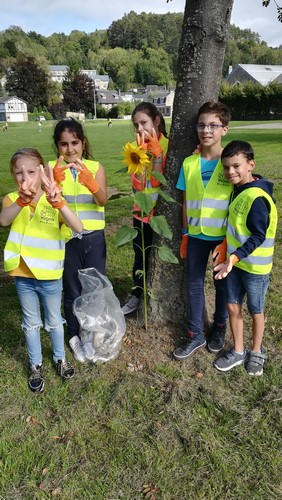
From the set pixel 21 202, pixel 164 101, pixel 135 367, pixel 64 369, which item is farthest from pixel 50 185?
pixel 164 101

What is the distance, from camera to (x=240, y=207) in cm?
236

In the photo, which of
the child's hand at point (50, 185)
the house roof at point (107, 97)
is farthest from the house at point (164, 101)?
the child's hand at point (50, 185)

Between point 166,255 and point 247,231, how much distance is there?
602mm

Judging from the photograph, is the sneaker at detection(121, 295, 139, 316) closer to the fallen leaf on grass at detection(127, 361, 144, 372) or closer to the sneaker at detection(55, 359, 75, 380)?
the fallen leaf on grass at detection(127, 361, 144, 372)

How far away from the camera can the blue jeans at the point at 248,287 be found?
2.52m

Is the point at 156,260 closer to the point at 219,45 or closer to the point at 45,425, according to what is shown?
the point at 45,425

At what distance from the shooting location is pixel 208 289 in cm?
387

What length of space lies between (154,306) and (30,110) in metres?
88.6

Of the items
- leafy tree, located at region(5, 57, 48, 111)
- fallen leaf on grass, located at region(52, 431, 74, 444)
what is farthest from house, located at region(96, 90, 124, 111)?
fallen leaf on grass, located at region(52, 431, 74, 444)

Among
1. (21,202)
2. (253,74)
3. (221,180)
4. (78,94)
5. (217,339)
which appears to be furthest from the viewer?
(78,94)

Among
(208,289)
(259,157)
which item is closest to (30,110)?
(259,157)

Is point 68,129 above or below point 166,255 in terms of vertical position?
above

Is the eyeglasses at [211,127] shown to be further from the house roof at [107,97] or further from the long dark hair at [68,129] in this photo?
the house roof at [107,97]

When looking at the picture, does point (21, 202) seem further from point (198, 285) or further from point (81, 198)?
point (198, 285)
